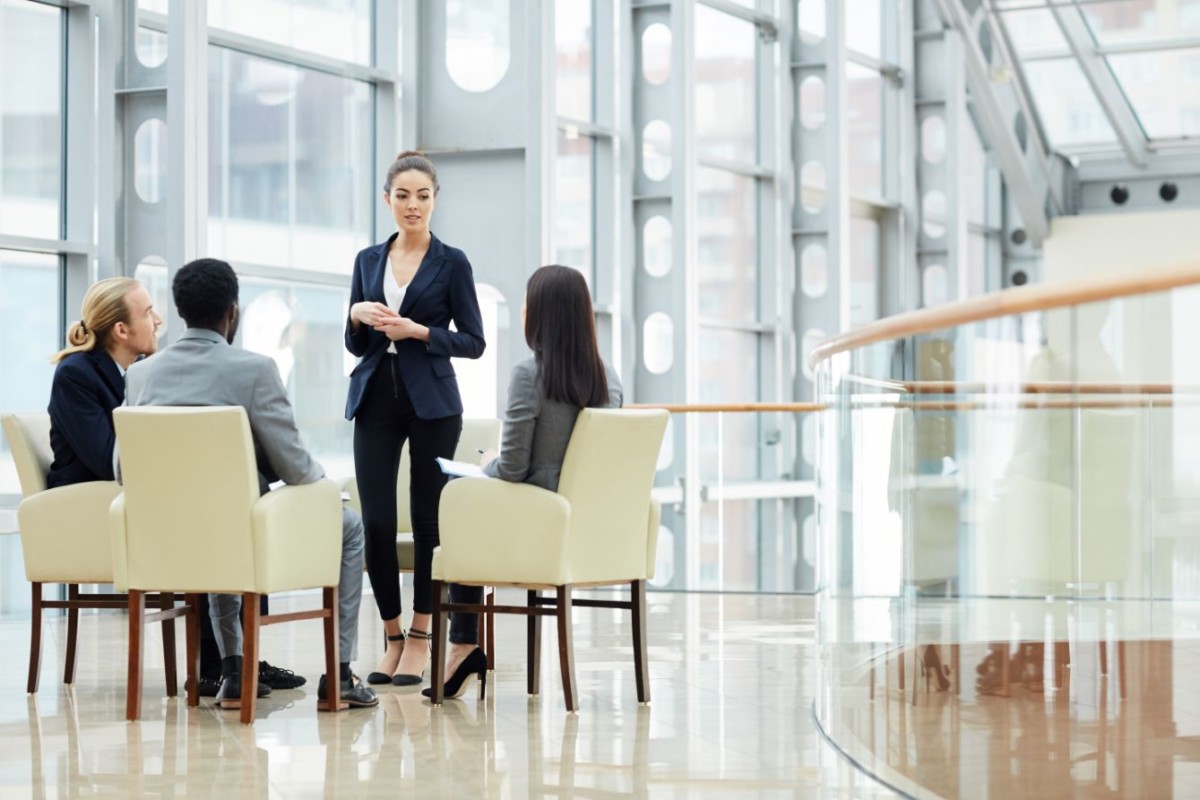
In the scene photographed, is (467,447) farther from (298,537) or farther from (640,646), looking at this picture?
(298,537)

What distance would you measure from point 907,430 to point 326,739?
1547mm

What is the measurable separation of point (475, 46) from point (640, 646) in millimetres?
5292

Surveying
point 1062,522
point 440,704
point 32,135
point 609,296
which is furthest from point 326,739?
point 609,296

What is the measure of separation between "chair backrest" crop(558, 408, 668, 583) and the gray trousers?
2.01 ft

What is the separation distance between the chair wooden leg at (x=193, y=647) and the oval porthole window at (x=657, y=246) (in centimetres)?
685

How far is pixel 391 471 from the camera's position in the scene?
4535 millimetres

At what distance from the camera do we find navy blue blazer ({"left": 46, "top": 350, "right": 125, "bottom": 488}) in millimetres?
4461

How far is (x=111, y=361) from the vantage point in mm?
4559

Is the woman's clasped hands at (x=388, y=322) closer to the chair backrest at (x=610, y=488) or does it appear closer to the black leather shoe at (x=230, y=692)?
the chair backrest at (x=610, y=488)

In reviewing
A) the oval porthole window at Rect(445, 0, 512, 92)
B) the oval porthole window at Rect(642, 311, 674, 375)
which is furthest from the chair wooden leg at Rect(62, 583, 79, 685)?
the oval porthole window at Rect(642, 311, 674, 375)

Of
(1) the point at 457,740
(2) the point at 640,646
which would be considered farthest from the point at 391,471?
(1) the point at 457,740

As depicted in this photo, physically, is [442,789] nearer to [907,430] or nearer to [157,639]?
[907,430]

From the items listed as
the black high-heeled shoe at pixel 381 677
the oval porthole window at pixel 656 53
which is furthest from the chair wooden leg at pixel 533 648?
the oval porthole window at pixel 656 53

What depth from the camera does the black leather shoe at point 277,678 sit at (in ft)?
15.3
